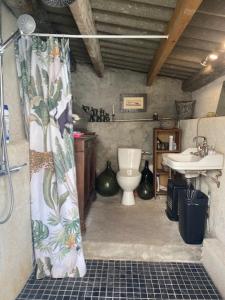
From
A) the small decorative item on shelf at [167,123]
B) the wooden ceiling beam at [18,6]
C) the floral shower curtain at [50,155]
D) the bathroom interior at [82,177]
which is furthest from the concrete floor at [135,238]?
the wooden ceiling beam at [18,6]

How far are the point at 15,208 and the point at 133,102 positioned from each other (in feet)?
9.20

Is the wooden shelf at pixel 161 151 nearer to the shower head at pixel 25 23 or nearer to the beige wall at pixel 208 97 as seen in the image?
the beige wall at pixel 208 97

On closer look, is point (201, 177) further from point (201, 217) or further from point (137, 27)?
point (137, 27)

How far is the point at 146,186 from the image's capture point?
3.55 m

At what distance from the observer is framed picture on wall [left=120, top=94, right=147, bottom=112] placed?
156 inches

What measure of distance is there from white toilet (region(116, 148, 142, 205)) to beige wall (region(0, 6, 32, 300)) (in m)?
1.57

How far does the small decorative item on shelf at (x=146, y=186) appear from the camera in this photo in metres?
3.52

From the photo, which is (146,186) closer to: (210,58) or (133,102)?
(133,102)

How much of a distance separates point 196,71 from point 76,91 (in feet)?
6.47

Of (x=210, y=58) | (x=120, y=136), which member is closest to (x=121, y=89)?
(x=120, y=136)

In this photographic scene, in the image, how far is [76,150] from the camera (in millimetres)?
2357

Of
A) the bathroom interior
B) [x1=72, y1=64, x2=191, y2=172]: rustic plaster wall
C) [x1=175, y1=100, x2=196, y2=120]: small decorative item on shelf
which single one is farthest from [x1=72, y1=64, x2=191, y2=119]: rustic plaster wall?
the bathroom interior

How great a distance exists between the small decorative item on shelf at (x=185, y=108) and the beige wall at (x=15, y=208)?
2.46 m

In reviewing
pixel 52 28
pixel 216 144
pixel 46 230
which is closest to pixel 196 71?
pixel 216 144
